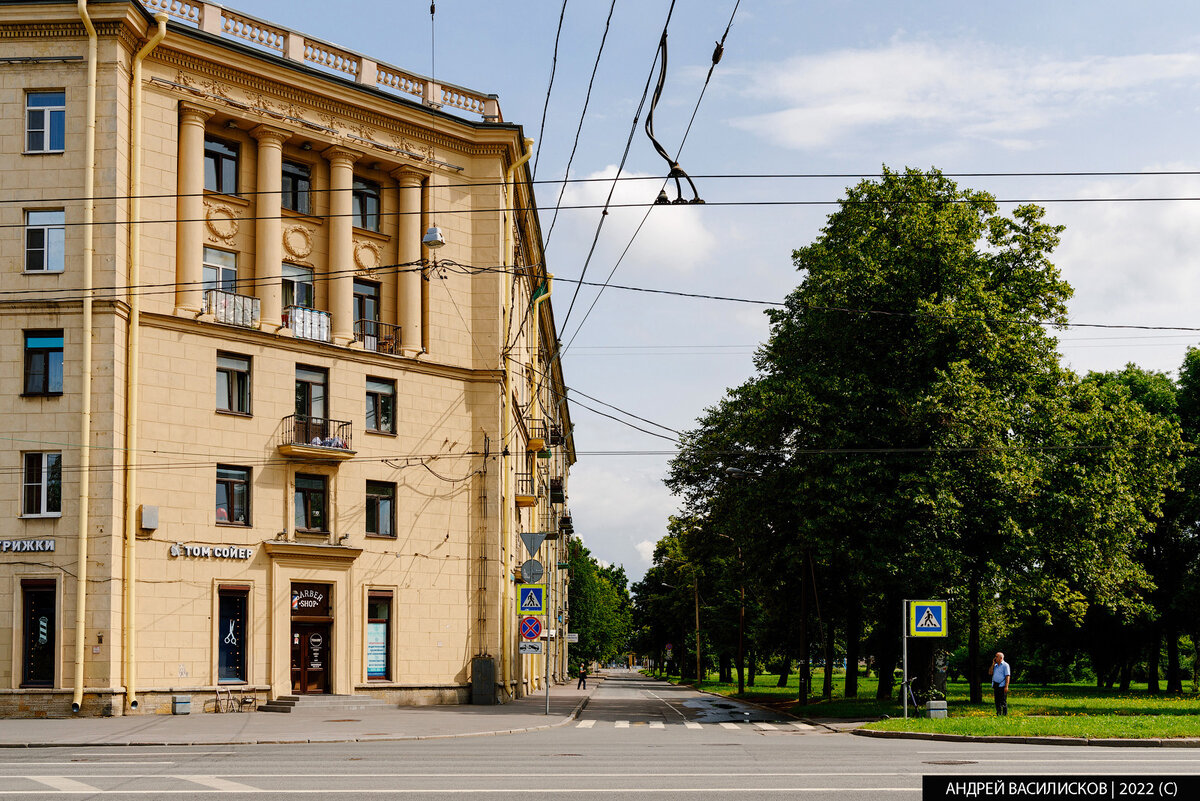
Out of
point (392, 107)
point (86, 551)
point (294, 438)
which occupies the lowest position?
point (86, 551)

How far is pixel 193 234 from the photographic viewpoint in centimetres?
3366

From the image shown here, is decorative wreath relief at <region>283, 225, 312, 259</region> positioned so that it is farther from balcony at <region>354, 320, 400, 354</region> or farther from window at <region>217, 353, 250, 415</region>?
window at <region>217, 353, 250, 415</region>

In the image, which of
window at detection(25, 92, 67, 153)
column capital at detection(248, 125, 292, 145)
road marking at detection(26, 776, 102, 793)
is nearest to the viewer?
road marking at detection(26, 776, 102, 793)

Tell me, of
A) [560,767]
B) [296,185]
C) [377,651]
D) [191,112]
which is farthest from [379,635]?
[560,767]

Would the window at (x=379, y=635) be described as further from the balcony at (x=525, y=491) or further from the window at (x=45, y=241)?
the window at (x=45, y=241)

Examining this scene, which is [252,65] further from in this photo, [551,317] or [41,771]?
[551,317]

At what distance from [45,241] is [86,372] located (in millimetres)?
3787

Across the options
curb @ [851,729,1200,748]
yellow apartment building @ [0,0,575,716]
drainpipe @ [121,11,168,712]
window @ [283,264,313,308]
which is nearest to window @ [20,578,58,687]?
yellow apartment building @ [0,0,575,716]

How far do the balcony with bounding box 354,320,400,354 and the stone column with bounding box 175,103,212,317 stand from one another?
17.8ft

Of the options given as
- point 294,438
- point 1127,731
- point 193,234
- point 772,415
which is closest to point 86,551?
point 294,438

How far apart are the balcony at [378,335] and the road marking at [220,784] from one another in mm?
23875

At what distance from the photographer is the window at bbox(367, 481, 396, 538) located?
36.9 m

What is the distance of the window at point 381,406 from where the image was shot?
37.3 m

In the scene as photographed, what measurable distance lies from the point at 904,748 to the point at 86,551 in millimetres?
20884
